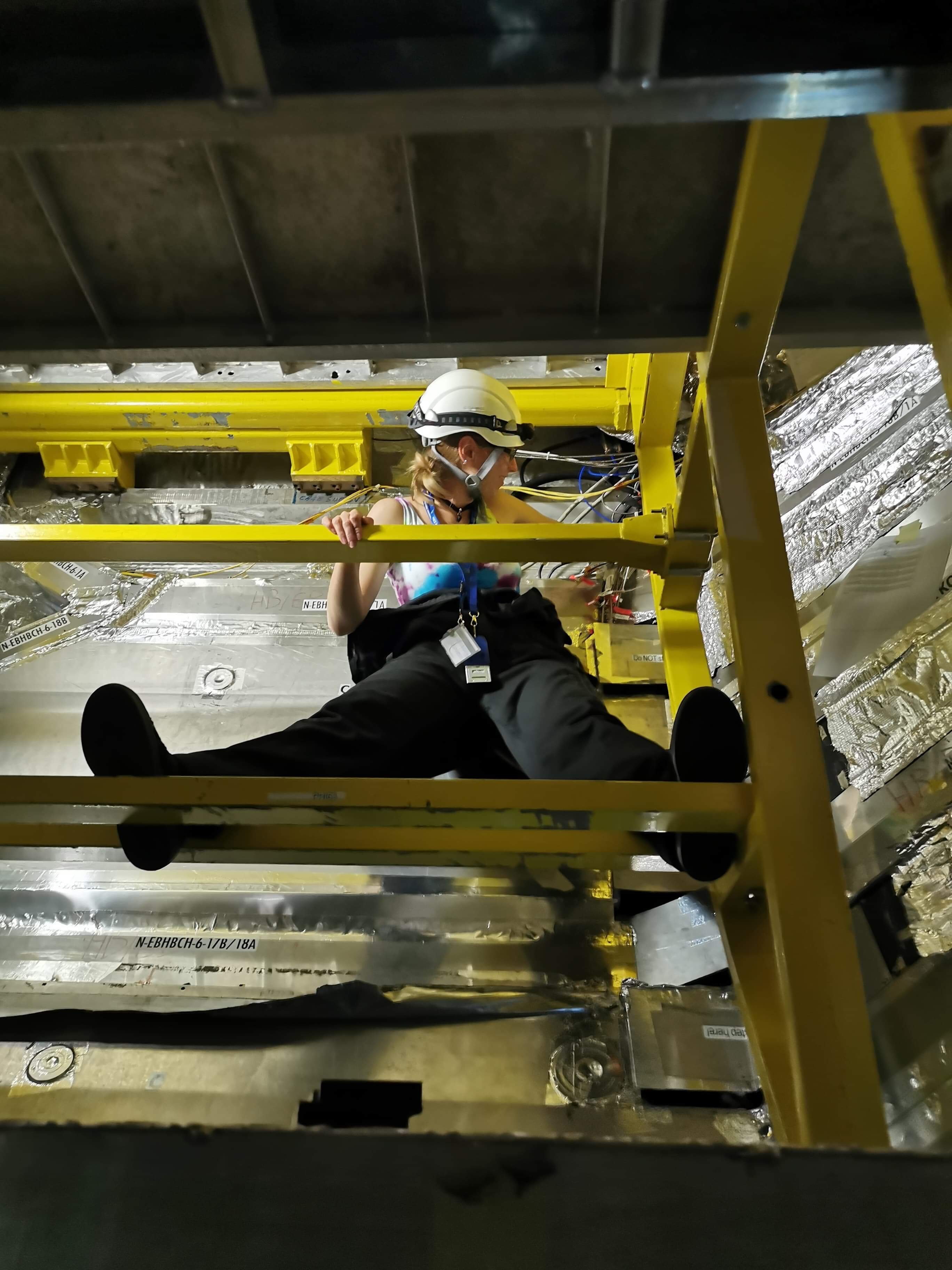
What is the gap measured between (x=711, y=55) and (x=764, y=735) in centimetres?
84

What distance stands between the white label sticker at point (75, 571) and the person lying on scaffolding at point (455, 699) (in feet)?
4.79

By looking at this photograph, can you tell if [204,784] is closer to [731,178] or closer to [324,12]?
[324,12]

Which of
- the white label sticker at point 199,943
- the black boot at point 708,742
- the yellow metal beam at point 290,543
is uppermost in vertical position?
the yellow metal beam at point 290,543

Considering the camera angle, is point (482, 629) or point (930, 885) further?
point (482, 629)

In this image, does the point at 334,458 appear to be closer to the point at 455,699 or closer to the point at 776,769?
the point at 455,699

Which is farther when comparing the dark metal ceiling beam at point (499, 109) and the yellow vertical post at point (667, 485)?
the yellow vertical post at point (667, 485)

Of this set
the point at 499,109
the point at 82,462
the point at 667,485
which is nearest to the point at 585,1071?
the point at 499,109

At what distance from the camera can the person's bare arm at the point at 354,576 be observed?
173 centimetres

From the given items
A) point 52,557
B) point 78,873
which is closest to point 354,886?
point 78,873

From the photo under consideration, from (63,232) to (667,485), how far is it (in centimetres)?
171

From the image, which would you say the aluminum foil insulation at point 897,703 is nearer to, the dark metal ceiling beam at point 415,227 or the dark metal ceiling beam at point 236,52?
the dark metal ceiling beam at point 415,227

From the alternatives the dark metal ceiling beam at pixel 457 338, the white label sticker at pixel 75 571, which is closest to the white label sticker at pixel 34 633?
the white label sticker at pixel 75 571

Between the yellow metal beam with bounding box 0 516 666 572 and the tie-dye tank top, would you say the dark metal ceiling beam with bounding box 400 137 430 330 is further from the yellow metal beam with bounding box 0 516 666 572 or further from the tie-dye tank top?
the tie-dye tank top

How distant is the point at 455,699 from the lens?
1892 mm
